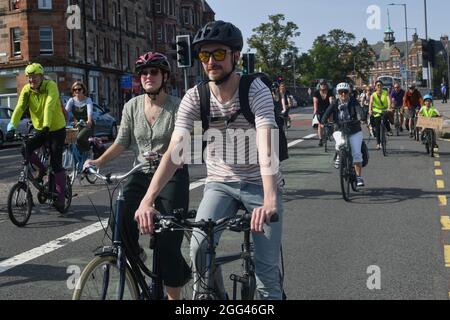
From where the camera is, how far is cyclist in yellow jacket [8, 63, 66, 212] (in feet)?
26.3

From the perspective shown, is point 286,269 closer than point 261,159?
No

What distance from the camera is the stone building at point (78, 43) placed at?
41.2 meters

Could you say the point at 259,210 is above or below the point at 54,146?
below

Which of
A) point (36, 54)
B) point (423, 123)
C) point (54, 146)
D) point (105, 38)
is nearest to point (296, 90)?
point (105, 38)

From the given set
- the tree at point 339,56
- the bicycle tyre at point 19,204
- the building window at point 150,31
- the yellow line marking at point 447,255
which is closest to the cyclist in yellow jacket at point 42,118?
the bicycle tyre at point 19,204

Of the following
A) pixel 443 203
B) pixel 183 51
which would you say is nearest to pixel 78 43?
pixel 183 51

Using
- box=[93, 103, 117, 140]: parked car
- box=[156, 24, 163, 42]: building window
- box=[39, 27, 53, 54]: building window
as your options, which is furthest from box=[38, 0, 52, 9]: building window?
box=[156, 24, 163, 42]: building window

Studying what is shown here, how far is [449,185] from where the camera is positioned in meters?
10.6

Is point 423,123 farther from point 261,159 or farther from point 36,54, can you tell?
point 36,54

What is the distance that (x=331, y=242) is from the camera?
6.65m

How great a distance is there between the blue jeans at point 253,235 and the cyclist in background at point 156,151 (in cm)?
50

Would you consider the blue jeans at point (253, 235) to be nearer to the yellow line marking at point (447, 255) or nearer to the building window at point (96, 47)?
the yellow line marking at point (447, 255)

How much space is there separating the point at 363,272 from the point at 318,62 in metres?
128

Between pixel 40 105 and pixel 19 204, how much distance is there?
127 cm
